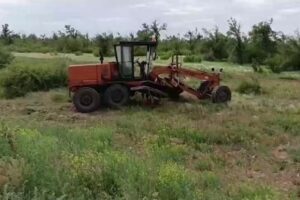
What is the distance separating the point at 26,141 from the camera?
9.16m

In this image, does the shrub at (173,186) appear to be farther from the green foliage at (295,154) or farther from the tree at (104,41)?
the tree at (104,41)

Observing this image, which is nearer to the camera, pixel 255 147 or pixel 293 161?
pixel 293 161

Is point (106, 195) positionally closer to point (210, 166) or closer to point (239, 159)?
point (210, 166)

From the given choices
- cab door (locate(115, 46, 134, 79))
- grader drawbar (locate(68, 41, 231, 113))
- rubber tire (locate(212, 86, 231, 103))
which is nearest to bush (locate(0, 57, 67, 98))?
grader drawbar (locate(68, 41, 231, 113))

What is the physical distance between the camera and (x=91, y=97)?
1942cm

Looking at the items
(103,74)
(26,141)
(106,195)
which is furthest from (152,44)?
(106,195)

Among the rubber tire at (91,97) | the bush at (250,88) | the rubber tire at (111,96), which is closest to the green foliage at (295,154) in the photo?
the rubber tire at (111,96)

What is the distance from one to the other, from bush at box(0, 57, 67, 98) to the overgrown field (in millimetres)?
90

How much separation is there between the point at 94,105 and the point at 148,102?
71.1 inches

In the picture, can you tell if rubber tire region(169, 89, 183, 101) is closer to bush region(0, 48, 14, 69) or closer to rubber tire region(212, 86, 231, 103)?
rubber tire region(212, 86, 231, 103)

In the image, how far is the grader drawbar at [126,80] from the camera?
63.9ft

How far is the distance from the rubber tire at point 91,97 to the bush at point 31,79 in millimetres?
4472

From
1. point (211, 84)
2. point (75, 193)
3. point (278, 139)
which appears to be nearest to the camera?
point (75, 193)

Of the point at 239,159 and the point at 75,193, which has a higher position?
the point at 75,193
